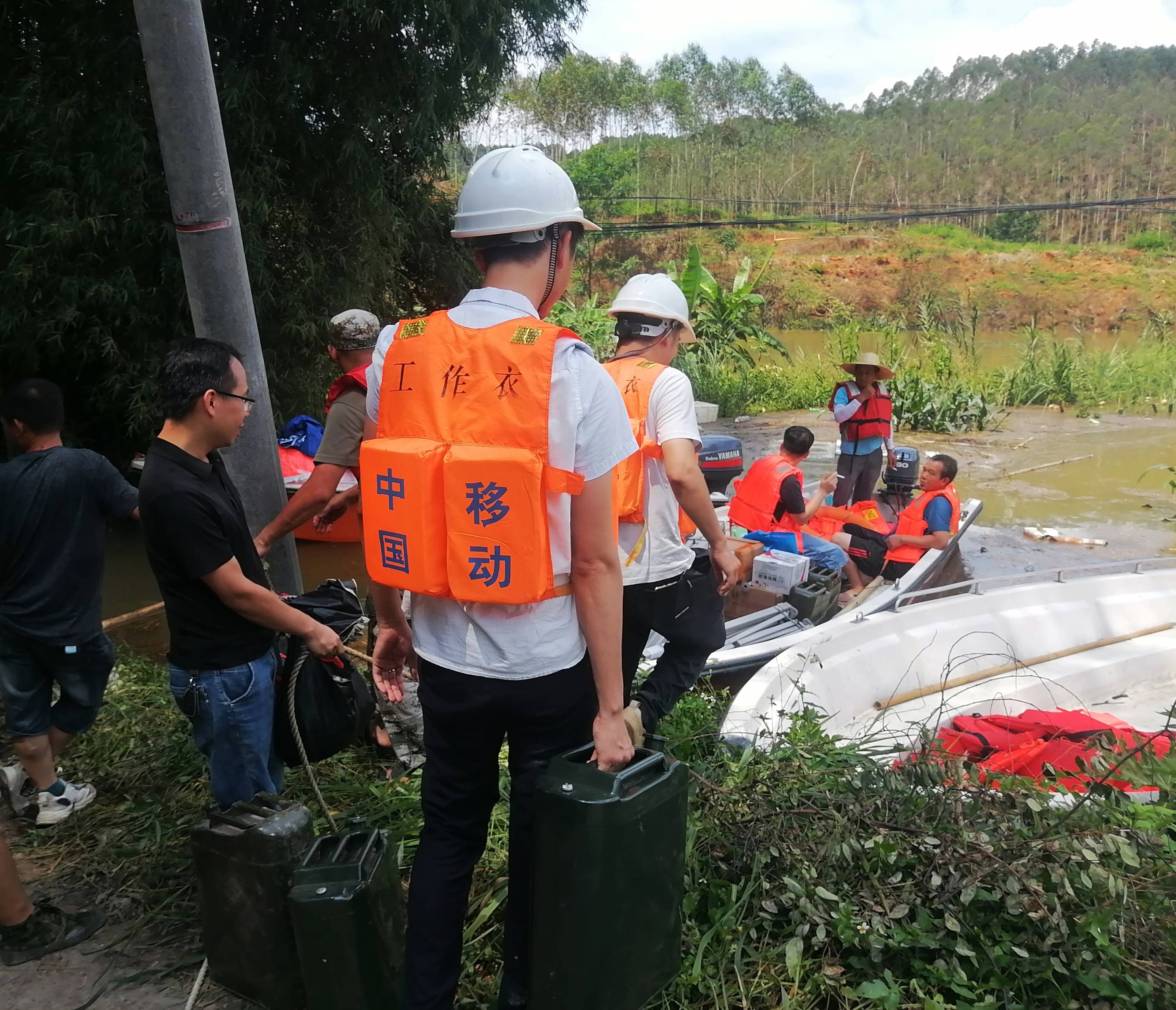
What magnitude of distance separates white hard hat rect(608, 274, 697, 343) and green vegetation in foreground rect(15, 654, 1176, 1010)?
1657 mm

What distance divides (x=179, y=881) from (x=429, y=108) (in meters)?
6.55

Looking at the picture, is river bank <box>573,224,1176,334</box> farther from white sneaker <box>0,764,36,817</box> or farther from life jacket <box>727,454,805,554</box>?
white sneaker <box>0,764,36,817</box>

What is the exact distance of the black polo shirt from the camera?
2.40 metres

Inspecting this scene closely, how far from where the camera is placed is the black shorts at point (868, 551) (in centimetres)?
688

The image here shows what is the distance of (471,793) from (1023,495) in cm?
1204

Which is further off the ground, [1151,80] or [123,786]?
[1151,80]

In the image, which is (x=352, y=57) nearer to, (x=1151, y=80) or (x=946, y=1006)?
(x=946, y=1006)

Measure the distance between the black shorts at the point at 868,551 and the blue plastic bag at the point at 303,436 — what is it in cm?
424

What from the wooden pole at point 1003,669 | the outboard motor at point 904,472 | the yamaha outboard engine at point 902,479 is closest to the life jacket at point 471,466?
the wooden pole at point 1003,669

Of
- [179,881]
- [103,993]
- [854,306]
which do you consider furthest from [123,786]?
[854,306]

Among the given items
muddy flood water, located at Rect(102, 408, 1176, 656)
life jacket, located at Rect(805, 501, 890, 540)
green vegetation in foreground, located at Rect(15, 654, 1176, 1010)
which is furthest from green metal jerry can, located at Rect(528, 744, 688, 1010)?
life jacket, located at Rect(805, 501, 890, 540)

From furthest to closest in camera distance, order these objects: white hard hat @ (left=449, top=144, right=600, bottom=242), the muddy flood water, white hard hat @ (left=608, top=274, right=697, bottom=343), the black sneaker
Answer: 1. the muddy flood water
2. white hard hat @ (left=608, top=274, right=697, bottom=343)
3. the black sneaker
4. white hard hat @ (left=449, top=144, right=600, bottom=242)

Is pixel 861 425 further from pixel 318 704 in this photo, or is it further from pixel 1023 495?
pixel 318 704

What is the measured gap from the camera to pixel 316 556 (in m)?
7.59
